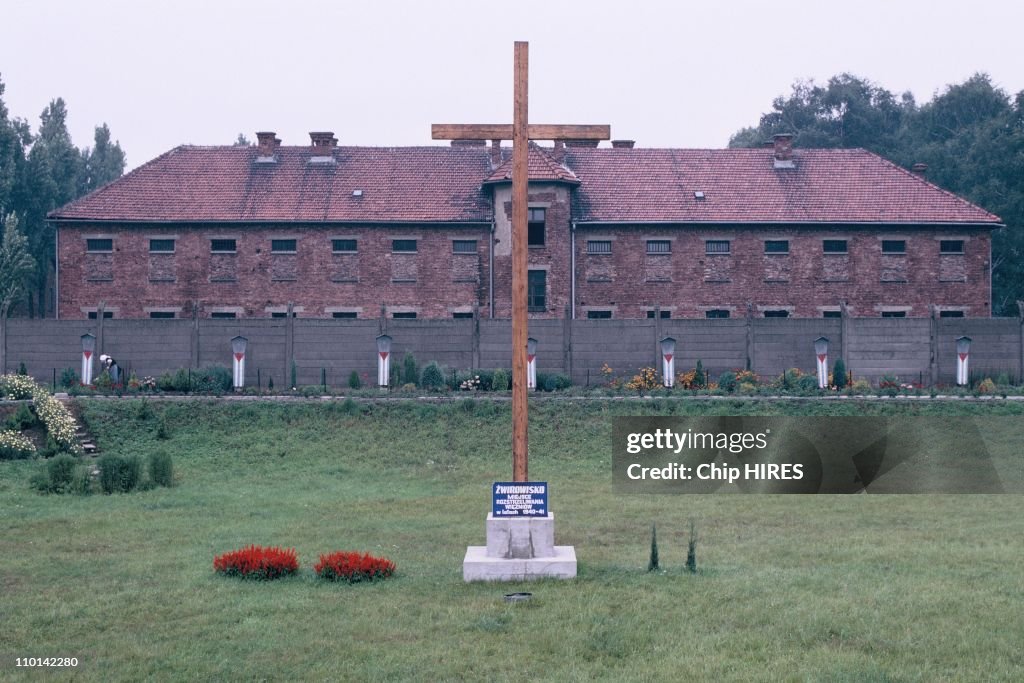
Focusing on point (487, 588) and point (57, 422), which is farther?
point (57, 422)

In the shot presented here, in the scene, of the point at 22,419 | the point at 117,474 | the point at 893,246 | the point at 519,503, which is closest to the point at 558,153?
the point at 893,246

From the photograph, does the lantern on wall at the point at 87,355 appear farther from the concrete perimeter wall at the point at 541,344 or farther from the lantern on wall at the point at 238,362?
the lantern on wall at the point at 238,362

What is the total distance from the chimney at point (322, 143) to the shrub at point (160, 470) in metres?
25.7

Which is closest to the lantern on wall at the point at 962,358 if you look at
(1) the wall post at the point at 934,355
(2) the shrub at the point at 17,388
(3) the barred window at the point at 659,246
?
(1) the wall post at the point at 934,355

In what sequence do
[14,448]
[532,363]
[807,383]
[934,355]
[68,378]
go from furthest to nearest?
1. [934,355]
2. [532,363]
3. [68,378]
4. [807,383]
5. [14,448]

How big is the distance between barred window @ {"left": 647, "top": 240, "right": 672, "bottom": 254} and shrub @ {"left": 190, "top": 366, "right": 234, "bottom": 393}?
55.6ft

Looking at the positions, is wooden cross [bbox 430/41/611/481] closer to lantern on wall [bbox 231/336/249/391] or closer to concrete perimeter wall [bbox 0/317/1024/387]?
concrete perimeter wall [bbox 0/317/1024/387]

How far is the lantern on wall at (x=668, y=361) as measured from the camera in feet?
99.4

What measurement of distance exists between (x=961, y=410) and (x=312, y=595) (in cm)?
1903

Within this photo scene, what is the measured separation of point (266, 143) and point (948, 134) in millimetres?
45218

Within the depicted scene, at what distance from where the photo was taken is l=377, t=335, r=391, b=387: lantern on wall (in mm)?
30141

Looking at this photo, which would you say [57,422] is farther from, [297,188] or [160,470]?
[297,188]

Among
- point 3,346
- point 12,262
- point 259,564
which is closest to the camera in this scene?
point 259,564

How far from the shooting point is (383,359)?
30.3 metres
